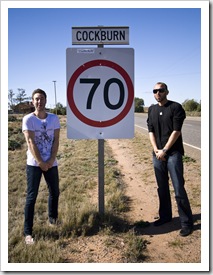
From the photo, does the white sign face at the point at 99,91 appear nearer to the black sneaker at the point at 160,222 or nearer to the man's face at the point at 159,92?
the man's face at the point at 159,92

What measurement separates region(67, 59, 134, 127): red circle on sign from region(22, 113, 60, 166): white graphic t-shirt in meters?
0.34

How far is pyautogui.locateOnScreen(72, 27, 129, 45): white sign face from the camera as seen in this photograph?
361 cm

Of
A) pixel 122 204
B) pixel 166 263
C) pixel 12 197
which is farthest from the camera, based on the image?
pixel 12 197

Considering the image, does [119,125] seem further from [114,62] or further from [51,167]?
[51,167]

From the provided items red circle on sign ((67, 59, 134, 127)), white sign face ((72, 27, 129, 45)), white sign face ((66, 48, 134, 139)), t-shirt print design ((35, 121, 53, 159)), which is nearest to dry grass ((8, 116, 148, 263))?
t-shirt print design ((35, 121, 53, 159))

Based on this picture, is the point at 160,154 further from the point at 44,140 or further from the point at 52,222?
the point at 52,222

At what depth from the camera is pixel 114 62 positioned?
12.1ft

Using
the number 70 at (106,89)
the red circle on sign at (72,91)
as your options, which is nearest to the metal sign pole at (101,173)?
the red circle on sign at (72,91)

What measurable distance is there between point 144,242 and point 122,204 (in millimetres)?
1301

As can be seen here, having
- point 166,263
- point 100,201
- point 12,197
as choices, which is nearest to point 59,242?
point 100,201

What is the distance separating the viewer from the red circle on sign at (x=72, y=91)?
3.68 m

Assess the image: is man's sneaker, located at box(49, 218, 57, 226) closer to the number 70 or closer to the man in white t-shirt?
the man in white t-shirt

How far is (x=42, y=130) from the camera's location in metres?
3.71

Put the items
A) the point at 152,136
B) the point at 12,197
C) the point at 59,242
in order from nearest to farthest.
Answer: the point at 59,242 < the point at 152,136 < the point at 12,197
